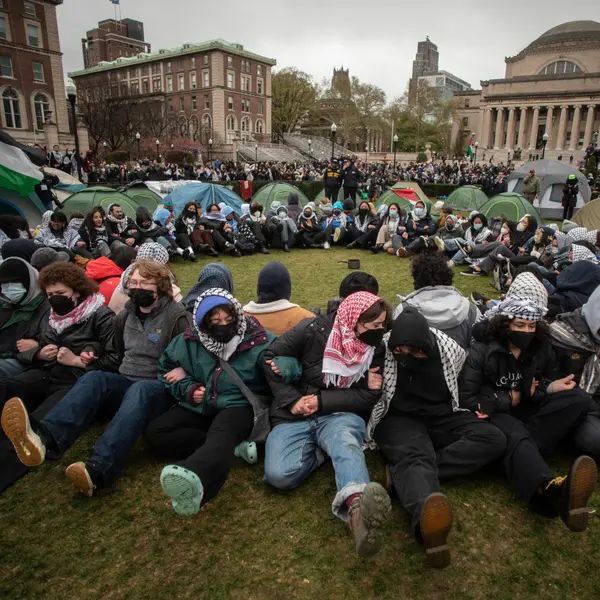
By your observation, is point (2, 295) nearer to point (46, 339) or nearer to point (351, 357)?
point (46, 339)

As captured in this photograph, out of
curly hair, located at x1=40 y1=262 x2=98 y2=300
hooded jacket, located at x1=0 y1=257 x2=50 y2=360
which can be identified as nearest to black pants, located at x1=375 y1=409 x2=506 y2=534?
curly hair, located at x1=40 y1=262 x2=98 y2=300

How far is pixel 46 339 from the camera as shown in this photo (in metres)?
3.62

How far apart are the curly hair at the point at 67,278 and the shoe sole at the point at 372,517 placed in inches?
110

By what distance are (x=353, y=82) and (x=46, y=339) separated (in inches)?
2954

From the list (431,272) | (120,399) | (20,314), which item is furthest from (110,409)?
(431,272)

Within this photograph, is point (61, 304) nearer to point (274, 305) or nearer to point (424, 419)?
point (274, 305)

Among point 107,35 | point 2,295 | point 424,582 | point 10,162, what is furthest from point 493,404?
point 107,35

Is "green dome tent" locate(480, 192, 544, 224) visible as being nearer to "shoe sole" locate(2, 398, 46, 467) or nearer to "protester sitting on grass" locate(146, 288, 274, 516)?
"protester sitting on grass" locate(146, 288, 274, 516)

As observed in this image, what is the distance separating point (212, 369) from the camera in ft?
10.00

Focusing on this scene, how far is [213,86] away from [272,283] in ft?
212

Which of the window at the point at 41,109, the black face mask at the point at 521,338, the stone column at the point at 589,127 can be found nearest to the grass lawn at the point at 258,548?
the black face mask at the point at 521,338

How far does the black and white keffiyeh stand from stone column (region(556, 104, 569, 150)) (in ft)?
214

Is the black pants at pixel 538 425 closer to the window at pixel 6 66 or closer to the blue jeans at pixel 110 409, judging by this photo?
the blue jeans at pixel 110 409

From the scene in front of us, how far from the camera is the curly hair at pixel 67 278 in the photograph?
3537 millimetres
